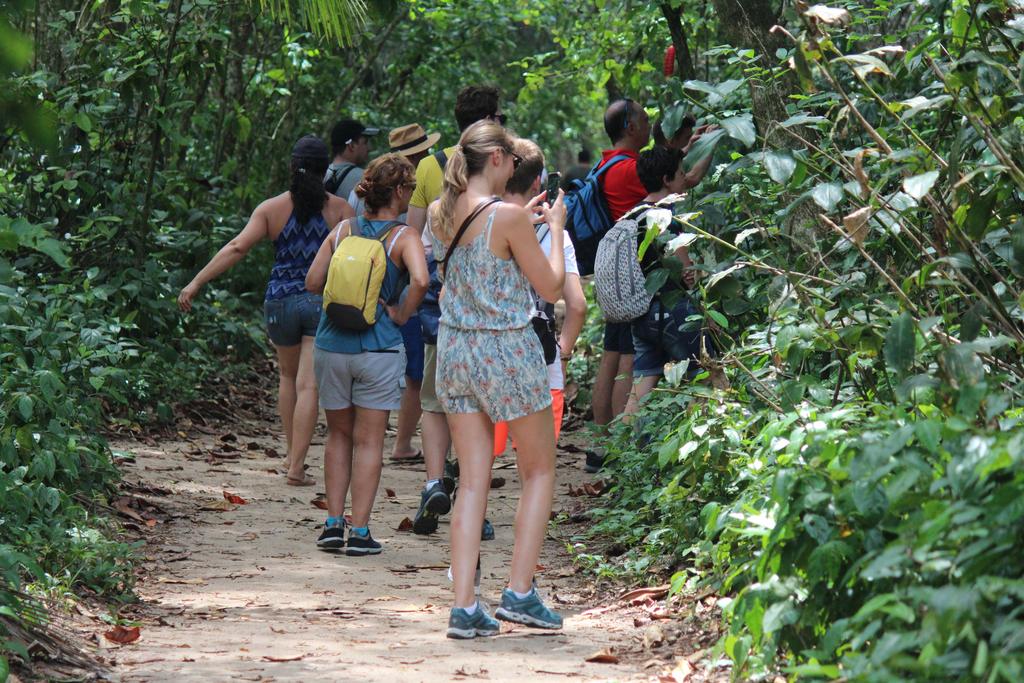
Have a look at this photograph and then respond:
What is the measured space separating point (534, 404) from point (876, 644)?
2.11m

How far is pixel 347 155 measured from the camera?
952 centimetres

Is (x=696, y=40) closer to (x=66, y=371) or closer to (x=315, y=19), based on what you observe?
(x=315, y=19)

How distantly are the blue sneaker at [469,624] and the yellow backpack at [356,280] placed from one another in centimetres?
200

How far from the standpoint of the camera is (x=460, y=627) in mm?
5258

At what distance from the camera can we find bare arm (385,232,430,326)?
6699 mm

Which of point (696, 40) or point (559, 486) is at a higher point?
point (696, 40)

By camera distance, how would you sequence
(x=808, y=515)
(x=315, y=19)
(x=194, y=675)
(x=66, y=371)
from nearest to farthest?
(x=808, y=515) → (x=194, y=675) → (x=66, y=371) → (x=315, y=19)

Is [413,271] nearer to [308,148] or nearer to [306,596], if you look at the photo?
[306,596]

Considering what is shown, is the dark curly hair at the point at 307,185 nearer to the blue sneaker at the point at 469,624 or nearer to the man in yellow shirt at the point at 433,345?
the man in yellow shirt at the point at 433,345

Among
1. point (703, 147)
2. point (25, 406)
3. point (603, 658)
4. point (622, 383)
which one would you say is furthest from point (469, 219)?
Answer: point (622, 383)

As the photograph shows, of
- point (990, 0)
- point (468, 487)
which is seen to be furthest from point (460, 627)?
point (990, 0)

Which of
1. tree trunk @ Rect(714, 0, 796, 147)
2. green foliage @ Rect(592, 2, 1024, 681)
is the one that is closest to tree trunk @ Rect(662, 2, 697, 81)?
tree trunk @ Rect(714, 0, 796, 147)

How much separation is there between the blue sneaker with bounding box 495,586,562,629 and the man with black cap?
4.53 meters

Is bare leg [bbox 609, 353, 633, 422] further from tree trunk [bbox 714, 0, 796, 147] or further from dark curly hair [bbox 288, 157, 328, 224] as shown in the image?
dark curly hair [bbox 288, 157, 328, 224]
